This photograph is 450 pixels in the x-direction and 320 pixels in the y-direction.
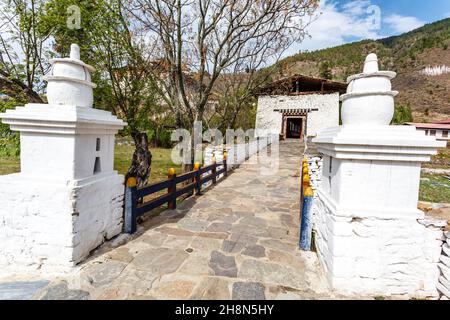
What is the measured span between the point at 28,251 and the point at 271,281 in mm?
2907

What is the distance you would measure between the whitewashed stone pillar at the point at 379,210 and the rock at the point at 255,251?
1.01 metres

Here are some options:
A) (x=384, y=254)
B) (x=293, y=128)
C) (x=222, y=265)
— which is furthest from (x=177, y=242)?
(x=293, y=128)

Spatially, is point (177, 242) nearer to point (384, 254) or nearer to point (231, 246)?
point (231, 246)

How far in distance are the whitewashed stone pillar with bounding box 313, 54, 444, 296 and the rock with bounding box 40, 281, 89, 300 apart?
2626 mm

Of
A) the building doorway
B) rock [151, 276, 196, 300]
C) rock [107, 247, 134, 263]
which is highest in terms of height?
the building doorway

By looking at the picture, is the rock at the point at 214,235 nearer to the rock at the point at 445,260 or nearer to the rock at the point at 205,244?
the rock at the point at 205,244

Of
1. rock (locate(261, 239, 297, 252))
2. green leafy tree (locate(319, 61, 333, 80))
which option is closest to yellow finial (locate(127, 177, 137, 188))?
rock (locate(261, 239, 297, 252))

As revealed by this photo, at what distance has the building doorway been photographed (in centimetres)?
2517

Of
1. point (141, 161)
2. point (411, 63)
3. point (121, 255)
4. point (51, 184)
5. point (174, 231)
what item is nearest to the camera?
point (51, 184)

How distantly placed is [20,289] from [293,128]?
92.4 ft

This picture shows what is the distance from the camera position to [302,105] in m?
A: 22.2

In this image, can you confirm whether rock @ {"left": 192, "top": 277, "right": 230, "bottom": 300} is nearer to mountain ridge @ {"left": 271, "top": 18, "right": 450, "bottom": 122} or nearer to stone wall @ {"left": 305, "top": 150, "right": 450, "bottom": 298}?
stone wall @ {"left": 305, "top": 150, "right": 450, "bottom": 298}

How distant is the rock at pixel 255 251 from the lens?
10.4ft
